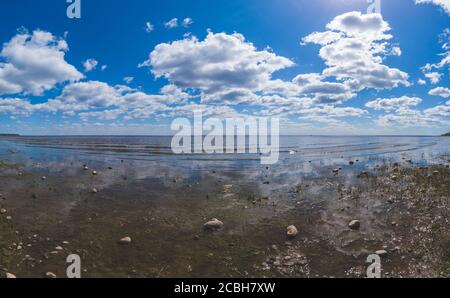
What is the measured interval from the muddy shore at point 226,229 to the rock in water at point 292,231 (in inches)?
7.7

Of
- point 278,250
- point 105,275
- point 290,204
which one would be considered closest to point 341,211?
point 290,204

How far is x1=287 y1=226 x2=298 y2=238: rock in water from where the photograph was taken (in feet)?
38.4

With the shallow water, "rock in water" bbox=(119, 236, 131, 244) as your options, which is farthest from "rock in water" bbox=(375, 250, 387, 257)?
"rock in water" bbox=(119, 236, 131, 244)

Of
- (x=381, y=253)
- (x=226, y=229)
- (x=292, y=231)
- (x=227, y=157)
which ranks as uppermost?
(x=227, y=157)

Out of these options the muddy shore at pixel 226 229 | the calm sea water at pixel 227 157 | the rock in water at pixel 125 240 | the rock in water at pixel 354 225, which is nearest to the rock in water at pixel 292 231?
the muddy shore at pixel 226 229

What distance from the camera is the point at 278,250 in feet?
34.6

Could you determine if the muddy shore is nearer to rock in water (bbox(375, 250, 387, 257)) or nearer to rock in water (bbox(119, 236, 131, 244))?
rock in water (bbox(375, 250, 387, 257))

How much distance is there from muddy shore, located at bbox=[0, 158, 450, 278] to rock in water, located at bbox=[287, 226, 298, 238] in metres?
0.20

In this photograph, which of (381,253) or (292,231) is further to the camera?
(292,231)

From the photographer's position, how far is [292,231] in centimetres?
1192

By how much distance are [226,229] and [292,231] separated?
3064mm

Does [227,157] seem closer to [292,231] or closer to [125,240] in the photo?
[292,231]

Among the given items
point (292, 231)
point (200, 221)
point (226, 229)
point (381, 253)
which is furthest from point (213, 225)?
point (381, 253)
